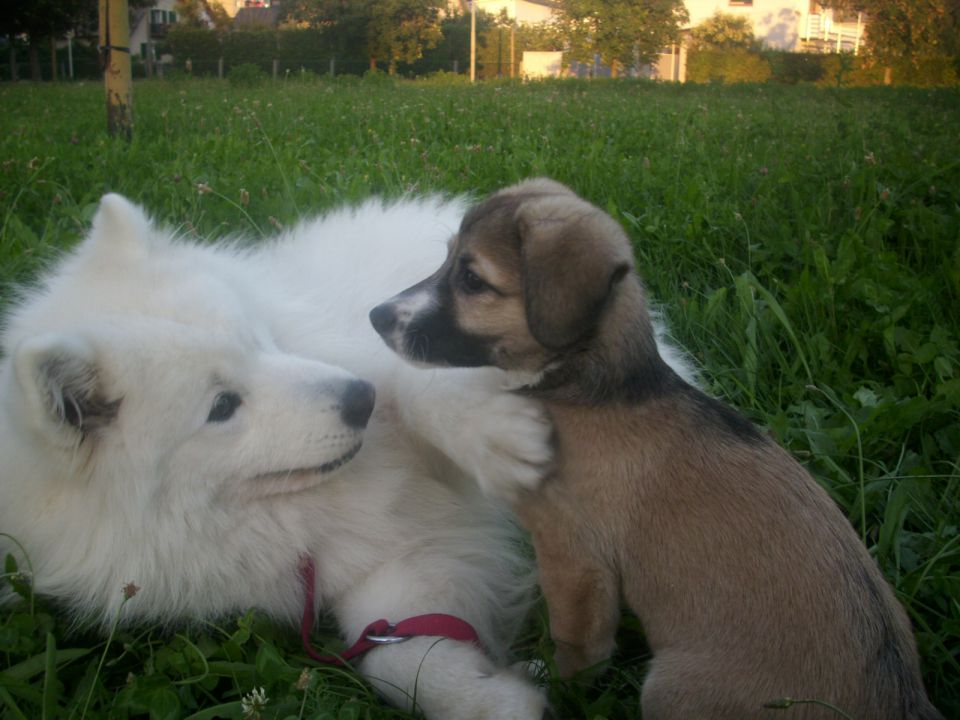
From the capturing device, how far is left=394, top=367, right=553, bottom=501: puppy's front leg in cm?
200

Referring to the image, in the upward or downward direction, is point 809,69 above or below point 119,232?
above

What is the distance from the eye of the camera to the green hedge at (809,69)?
8328mm

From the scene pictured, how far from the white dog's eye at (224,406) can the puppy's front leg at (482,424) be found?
0.52m

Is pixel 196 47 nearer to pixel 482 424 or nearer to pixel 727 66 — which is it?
pixel 727 66

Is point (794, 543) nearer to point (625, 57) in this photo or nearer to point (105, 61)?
point (105, 61)

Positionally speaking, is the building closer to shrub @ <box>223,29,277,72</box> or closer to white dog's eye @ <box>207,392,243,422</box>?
shrub @ <box>223,29,277,72</box>

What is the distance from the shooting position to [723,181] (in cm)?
486

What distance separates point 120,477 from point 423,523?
816mm

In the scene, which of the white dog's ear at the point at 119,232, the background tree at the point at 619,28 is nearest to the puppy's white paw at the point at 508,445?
the white dog's ear at the point at 119,232

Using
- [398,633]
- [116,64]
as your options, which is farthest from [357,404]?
[116,64]

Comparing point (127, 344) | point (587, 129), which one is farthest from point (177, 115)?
point (127, 344)

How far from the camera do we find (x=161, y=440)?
77.1 inches

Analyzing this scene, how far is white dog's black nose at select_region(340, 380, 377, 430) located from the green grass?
0.55 meters

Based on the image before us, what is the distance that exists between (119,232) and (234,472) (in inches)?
29.4
